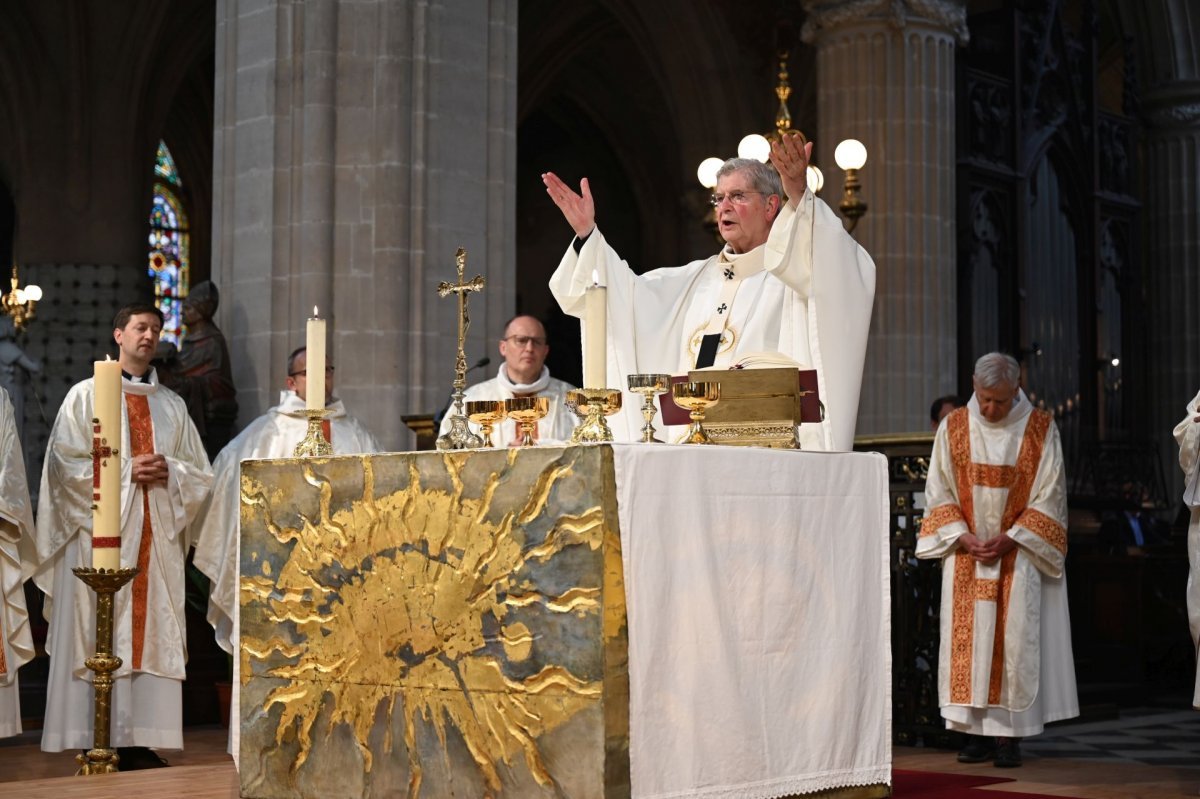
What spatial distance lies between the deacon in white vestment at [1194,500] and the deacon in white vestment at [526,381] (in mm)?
2467

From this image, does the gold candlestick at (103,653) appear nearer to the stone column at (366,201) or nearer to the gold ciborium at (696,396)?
the gold ciborium at (696,396)

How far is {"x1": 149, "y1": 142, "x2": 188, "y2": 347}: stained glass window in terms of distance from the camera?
927 inches

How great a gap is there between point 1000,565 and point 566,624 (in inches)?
154

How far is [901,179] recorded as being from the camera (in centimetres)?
1325

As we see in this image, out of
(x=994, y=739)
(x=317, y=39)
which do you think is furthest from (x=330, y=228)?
(x=994, y=739)

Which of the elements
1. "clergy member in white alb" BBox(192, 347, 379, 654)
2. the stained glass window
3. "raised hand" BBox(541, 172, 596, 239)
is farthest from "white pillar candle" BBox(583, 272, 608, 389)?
the stained glass window

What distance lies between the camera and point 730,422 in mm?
4453

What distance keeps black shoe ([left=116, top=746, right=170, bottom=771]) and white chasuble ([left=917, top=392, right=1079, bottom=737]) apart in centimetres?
334

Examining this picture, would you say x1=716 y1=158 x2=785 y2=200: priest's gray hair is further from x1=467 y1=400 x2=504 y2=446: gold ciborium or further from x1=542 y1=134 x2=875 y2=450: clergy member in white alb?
x1=467 y1=400 x2=504 y2=446: gold ciborium

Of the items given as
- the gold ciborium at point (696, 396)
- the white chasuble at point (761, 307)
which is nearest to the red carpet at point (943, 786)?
the white chasuble at point (761, 307)

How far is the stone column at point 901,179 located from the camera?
43.4 ft

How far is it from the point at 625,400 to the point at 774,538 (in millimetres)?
1133

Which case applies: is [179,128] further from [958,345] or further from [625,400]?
[625,400]

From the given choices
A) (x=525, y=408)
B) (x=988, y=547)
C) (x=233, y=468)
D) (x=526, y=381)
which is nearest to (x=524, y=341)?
(x=526, y=381)
